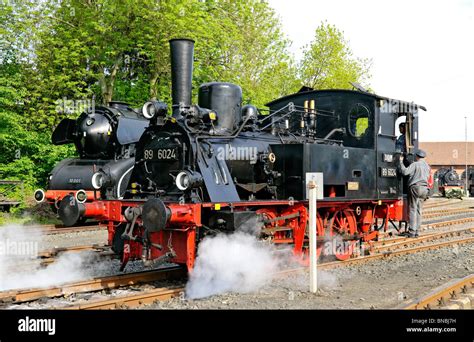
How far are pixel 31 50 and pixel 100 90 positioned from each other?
3.23 m

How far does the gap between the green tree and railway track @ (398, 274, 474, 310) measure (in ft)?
82.1

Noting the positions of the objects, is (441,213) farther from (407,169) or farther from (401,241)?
(407,169)

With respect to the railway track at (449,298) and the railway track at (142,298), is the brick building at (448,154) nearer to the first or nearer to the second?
the railway track at (142,298)

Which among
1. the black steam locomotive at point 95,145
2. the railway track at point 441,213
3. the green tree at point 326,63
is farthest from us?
the green tree at point 326,63

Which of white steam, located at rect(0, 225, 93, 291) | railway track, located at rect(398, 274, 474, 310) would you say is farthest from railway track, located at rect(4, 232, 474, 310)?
railway track, located at rect(398, 274, 474, 310)

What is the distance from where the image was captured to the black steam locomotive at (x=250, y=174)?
676cm

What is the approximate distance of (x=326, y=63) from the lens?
31781 mm

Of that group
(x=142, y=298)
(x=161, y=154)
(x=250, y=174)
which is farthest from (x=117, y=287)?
(x=250, y=174)

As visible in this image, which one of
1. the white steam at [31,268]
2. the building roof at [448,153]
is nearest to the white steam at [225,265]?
the white steam at [31,268]

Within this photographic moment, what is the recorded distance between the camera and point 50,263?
28.4ft

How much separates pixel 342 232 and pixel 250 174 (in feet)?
8.00

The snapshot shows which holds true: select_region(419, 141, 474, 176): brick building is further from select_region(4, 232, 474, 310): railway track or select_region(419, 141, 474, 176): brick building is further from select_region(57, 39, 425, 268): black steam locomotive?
select_region(4, 232, 474, 310): railway track

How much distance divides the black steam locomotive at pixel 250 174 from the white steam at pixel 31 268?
1.02 m
